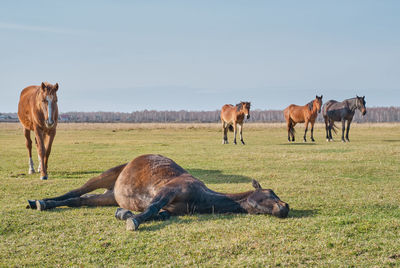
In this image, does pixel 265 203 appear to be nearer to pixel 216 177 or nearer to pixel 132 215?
pixel 132 215

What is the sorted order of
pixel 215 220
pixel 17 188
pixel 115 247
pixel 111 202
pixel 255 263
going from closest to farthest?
pixel 255 263 < pixel 115 247 < pixel 215 220 < pixel 111 202 < pixel 17 188

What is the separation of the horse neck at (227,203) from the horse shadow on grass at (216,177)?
4623 mm

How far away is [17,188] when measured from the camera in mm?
10289

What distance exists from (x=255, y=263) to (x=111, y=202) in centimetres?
371

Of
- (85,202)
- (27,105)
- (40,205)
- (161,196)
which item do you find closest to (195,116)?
(27,105)

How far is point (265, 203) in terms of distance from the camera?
6.32 meters

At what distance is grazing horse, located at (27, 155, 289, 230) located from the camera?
613 cm

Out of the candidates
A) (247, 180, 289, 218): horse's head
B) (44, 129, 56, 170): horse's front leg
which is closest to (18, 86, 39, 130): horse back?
(44, 129, 56, 170): horse's front leg

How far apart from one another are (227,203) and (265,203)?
2.07 feet

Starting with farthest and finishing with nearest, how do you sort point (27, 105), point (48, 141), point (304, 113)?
point (304, 113) < point (27, 105) < point (48, 141)

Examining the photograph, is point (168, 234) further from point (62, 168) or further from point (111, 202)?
point (62, 168)

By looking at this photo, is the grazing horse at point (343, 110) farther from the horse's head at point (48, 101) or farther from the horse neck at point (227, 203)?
the horse neck at point (227, 203)

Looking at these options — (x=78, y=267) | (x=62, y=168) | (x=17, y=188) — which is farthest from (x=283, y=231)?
(x=62, y=168)

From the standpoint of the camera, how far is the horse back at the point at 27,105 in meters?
12.6
